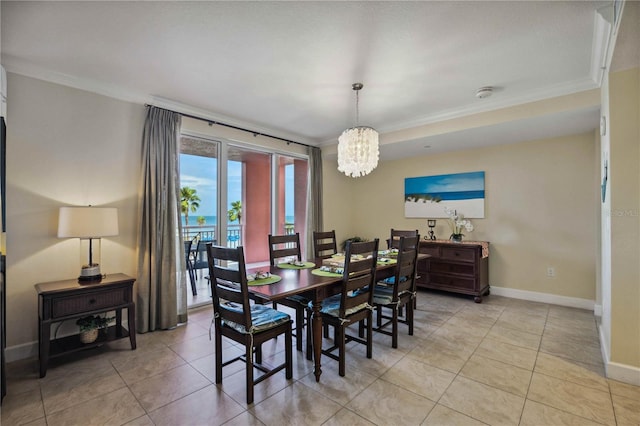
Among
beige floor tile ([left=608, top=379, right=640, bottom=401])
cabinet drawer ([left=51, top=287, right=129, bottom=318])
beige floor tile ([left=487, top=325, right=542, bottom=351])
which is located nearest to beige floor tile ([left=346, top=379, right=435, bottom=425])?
beige floor tile ([left=608, top=379, right=640, bottom=401])

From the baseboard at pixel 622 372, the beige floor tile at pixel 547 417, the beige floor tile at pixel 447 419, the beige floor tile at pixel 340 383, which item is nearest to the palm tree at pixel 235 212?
the beige floor tile at pixel 340 383

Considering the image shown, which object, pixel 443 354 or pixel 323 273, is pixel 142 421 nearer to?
pixel 323 273

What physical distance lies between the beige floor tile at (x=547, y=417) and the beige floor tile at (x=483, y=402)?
0.04 meters

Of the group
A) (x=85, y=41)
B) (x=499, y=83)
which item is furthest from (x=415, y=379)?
(x=85, y=41)

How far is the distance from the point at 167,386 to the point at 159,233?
162cm

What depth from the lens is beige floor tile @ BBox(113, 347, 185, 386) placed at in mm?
2266

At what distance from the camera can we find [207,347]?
9.01ft

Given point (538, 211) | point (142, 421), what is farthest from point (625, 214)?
point (142, 421)

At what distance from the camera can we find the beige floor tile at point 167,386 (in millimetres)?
1957

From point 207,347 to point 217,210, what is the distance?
6.06 ft

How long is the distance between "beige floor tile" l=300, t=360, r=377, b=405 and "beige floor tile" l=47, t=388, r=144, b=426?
114 cm

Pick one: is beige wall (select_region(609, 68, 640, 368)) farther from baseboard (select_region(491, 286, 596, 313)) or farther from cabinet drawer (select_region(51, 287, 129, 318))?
cabinet drawer (select_region(51, 287, 129, 318))

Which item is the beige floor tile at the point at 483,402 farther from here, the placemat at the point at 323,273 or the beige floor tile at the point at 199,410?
the beige floor tile at the point at 199,410

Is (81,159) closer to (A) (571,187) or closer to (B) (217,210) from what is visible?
(B) (217,210)
